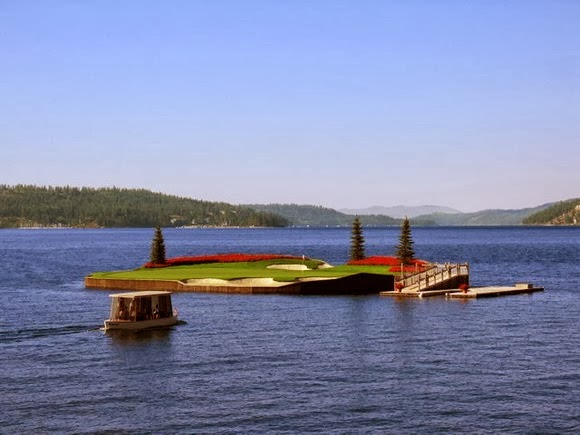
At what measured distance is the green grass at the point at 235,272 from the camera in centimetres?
8900

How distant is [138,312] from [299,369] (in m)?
19.4

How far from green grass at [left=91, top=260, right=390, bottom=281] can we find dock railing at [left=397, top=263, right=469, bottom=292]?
193 inches

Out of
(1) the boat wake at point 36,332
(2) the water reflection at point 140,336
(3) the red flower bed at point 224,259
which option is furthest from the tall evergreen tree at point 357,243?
(1) the boat wake at point 36,332

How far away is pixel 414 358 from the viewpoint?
160 feet

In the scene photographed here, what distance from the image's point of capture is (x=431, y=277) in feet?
289

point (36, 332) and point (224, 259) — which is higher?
point (224, 259)

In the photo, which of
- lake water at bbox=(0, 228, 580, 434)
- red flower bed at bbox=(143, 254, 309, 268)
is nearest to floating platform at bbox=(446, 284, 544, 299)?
lake water at bbox=(0, 228, 580, 434)

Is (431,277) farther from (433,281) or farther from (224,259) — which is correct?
(224,259)

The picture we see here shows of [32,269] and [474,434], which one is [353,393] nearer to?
[474,434]

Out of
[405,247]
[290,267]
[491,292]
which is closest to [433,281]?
[491,292]

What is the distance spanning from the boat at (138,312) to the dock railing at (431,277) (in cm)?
2896

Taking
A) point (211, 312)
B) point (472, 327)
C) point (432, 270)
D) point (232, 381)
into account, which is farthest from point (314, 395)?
point (432, 270)

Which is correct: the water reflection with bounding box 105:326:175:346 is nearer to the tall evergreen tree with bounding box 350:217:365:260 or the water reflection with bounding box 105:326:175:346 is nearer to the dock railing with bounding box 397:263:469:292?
the dock railing with bounding box 397:263:469:292

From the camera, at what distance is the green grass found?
89.0m
